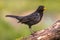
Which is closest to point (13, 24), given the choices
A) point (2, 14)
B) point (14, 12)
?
point (2, 14)

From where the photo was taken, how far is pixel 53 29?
36.8ft

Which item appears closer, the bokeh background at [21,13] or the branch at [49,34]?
the branch at [49,34]

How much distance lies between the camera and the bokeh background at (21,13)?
14.2m

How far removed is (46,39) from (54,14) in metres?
7.25

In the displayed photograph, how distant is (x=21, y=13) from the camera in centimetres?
1842

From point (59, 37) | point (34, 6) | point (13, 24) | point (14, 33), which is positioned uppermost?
point (34, 6)

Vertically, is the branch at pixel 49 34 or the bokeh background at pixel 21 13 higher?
the bokeh background at pixel 21 13

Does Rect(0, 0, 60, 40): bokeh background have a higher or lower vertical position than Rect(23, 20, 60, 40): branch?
higher

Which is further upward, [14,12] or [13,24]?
[14,12]

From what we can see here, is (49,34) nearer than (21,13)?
Yes

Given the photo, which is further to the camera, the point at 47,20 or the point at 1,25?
the point at 47,20

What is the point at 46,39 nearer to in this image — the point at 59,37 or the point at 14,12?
the point at 59,37

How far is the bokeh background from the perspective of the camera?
1418 cm

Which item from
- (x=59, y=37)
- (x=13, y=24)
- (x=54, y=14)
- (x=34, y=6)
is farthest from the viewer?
(x=34, y=6)
